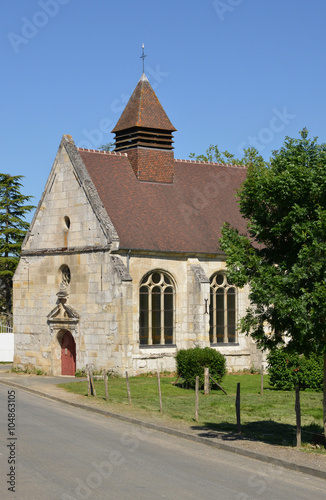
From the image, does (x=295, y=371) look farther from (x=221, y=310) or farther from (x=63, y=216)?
(x=63, y=216)

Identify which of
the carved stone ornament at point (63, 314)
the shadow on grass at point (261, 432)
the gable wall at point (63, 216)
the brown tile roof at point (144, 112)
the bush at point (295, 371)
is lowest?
the shadow on grass at point (261, 432)

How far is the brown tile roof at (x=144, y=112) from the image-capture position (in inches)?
1326

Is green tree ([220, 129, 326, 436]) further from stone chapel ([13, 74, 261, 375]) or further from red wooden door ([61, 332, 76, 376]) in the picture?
red wooden door ([61, 332, 76, 376])

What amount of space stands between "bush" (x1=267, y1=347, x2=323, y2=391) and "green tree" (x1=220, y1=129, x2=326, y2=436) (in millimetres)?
10273

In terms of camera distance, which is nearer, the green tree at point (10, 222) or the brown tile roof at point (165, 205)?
the brown tile roof at point (165, 205)

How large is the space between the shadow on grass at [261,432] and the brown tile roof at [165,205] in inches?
498

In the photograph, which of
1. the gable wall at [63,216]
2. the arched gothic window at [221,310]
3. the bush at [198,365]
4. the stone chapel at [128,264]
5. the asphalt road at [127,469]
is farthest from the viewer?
the arched gothic window at [221,310]

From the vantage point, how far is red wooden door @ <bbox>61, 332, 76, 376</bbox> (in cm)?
3117

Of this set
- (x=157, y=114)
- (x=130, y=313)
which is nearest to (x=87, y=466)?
(x=130, y=313)

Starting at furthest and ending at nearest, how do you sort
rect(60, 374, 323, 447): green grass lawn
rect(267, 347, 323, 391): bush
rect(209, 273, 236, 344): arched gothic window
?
1. rect(209, 273, 236, 344): arched gothic window
2. rect(267, 347, 323, 391): bush
3. rect(60, 374, 323, 447): green grass lawn

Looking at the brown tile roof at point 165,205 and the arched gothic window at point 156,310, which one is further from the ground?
the brown tile roof at point 165,205

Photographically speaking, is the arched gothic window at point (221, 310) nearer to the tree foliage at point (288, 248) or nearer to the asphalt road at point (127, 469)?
the asphalt road at point (127, 469)

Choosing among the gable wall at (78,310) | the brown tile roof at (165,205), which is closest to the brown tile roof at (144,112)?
the brown tile roof at (165,205)

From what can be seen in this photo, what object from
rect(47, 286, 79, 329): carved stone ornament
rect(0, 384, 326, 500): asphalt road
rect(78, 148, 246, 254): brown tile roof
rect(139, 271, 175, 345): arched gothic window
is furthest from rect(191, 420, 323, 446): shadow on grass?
rect(47, 286, 79, 329): carved stone ornament
